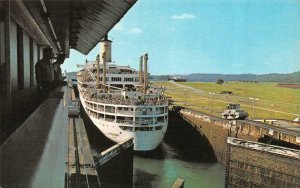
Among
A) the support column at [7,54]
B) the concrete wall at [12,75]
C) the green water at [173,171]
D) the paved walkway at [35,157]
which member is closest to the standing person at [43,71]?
the concrete wall at [12,75]

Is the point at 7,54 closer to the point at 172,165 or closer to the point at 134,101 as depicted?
the point at 172,165

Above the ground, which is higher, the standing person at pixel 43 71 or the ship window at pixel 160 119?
the standing person at pixel 43 71

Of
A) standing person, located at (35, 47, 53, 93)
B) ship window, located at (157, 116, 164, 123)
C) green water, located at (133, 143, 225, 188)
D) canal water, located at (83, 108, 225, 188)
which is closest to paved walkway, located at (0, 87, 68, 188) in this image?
standing person, located at (35, 47, 53, 93)

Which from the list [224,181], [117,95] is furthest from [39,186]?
[117,95]

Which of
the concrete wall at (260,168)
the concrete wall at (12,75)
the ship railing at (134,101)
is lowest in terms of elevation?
the concrete wall at (260,168)

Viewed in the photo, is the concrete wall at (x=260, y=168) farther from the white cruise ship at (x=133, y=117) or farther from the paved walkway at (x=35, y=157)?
the paved walkway at (x=35, y=157)

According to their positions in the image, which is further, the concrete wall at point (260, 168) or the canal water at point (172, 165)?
the canal water at point (172, 165)

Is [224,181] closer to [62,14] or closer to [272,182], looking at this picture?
[272,182]
